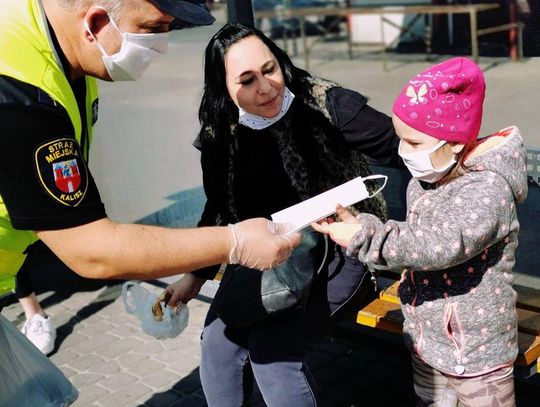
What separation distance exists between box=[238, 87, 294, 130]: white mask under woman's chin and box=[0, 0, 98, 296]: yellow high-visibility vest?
873 millimetres

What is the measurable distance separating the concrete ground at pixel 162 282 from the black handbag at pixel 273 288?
0.27 metres

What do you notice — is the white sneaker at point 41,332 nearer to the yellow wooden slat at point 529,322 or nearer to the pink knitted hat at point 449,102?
the yellow wooden slat at point 529,322

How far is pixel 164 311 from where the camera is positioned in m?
3.26

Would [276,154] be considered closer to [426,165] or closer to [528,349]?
[426,165]

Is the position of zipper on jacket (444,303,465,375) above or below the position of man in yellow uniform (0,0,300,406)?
below

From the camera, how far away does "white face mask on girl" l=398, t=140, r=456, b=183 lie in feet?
7.94

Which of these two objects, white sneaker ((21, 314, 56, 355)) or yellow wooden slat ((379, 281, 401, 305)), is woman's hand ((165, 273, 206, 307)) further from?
white sneaker ((21, 314, 56, 355))

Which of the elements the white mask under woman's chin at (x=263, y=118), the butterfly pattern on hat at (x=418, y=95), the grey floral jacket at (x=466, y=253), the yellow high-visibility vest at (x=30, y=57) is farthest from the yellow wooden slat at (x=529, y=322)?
the yellow high-visibility vest at (x=30, y=57)

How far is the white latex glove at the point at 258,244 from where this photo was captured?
2.25 meters

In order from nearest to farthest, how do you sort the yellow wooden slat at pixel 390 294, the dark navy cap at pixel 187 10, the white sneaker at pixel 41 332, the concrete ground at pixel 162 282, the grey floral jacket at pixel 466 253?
the dark navy cap at pixel 187 10
the grey floral jacket at pixel 466 253
the yellow wooden slat at pixel 390 294
the concrete ground at pixel 162 282
the white sneaker at pixel 41 332

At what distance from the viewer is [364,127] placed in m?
2.92

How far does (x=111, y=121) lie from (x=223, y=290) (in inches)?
98.4

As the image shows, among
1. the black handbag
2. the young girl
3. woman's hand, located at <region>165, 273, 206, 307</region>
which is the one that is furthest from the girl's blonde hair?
woman's hand, located at <region>165, 273, 206, 307</region>

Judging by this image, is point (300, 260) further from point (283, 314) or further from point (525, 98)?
point (525, 98)
